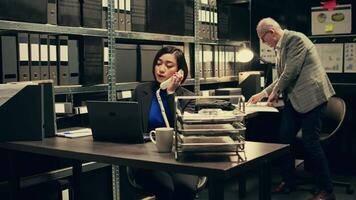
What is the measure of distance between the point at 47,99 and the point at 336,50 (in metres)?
3.14

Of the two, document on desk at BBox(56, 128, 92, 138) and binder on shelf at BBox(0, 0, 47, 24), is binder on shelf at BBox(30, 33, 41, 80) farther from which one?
document on desk at BBox(56, 128, 92, 138)

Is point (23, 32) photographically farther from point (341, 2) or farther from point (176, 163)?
point (341, 2)

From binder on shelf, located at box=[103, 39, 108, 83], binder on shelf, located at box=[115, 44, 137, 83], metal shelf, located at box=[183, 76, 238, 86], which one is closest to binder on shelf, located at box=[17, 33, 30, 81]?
binder on shelf, located at box=[103, 39, 108, 83]

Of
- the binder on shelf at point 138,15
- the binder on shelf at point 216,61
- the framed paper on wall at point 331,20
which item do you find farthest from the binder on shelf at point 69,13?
the framed paper on wall at point 331,20

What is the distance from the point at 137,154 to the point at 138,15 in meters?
1.64

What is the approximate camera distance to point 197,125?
176cm

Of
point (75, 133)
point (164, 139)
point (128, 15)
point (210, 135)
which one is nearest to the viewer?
point (210, 135)

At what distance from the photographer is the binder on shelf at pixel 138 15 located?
10.6 ft

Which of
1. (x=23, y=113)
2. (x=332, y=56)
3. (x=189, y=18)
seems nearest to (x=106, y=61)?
(x=23, y=113)

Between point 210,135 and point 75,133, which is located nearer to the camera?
point 210,135

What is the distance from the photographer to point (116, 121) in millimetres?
2012

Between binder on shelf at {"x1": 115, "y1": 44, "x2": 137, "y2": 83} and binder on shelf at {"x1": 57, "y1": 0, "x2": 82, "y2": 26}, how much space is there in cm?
38

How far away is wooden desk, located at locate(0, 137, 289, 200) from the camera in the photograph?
1577mm

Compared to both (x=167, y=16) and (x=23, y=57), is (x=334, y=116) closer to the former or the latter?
(x=167, y=16)
